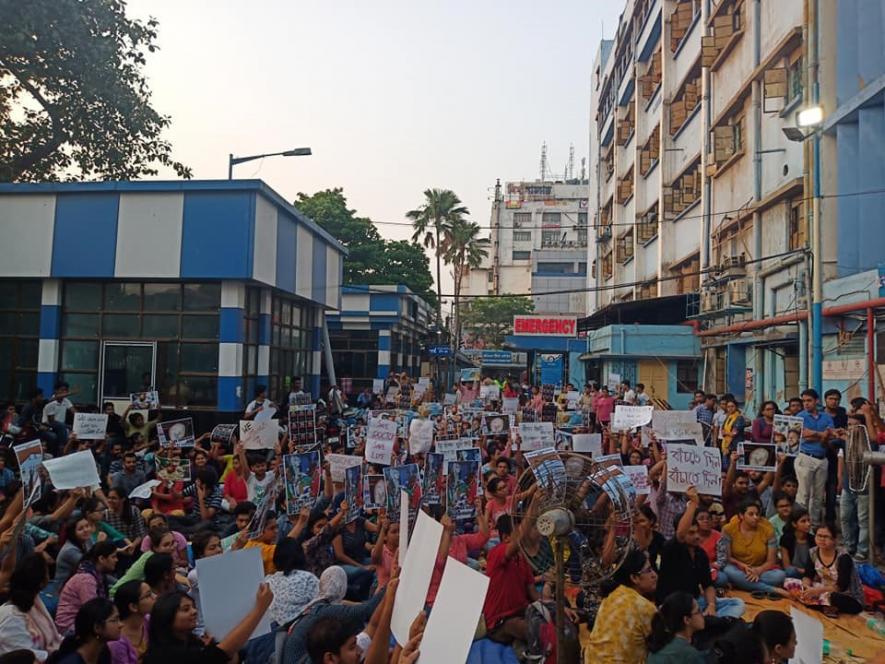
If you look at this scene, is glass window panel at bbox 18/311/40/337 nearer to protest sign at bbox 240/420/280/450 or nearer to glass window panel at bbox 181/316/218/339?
glass window panel at bbox 181/316/218/339

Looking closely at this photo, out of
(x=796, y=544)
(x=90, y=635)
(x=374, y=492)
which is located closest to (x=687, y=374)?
(x=796, y=544)

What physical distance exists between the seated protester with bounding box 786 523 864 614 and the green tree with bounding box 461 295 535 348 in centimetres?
5168

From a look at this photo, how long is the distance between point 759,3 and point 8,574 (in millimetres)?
20695

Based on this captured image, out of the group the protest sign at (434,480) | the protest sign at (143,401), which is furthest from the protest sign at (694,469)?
the protest sign at (143,401)

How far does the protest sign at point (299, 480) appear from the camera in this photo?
763cm

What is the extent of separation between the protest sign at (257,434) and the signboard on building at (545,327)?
3037 cm

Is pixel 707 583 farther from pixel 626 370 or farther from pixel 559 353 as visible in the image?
pixel 559 353

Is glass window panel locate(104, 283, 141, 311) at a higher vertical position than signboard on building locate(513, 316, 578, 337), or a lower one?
lower

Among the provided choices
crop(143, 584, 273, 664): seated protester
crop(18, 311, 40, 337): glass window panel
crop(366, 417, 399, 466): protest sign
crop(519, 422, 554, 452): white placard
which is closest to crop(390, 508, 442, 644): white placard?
crop(143, 584, 273, 664): seated protester

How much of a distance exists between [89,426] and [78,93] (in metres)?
13.3

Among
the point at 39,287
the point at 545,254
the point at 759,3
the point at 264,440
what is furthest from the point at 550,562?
the point at 545,254

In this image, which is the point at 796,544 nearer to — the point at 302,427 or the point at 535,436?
the point at 535,436

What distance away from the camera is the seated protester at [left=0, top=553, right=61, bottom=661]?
14.6ft

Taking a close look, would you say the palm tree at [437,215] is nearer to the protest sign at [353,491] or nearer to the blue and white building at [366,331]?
the blue and white building at [366,331]
